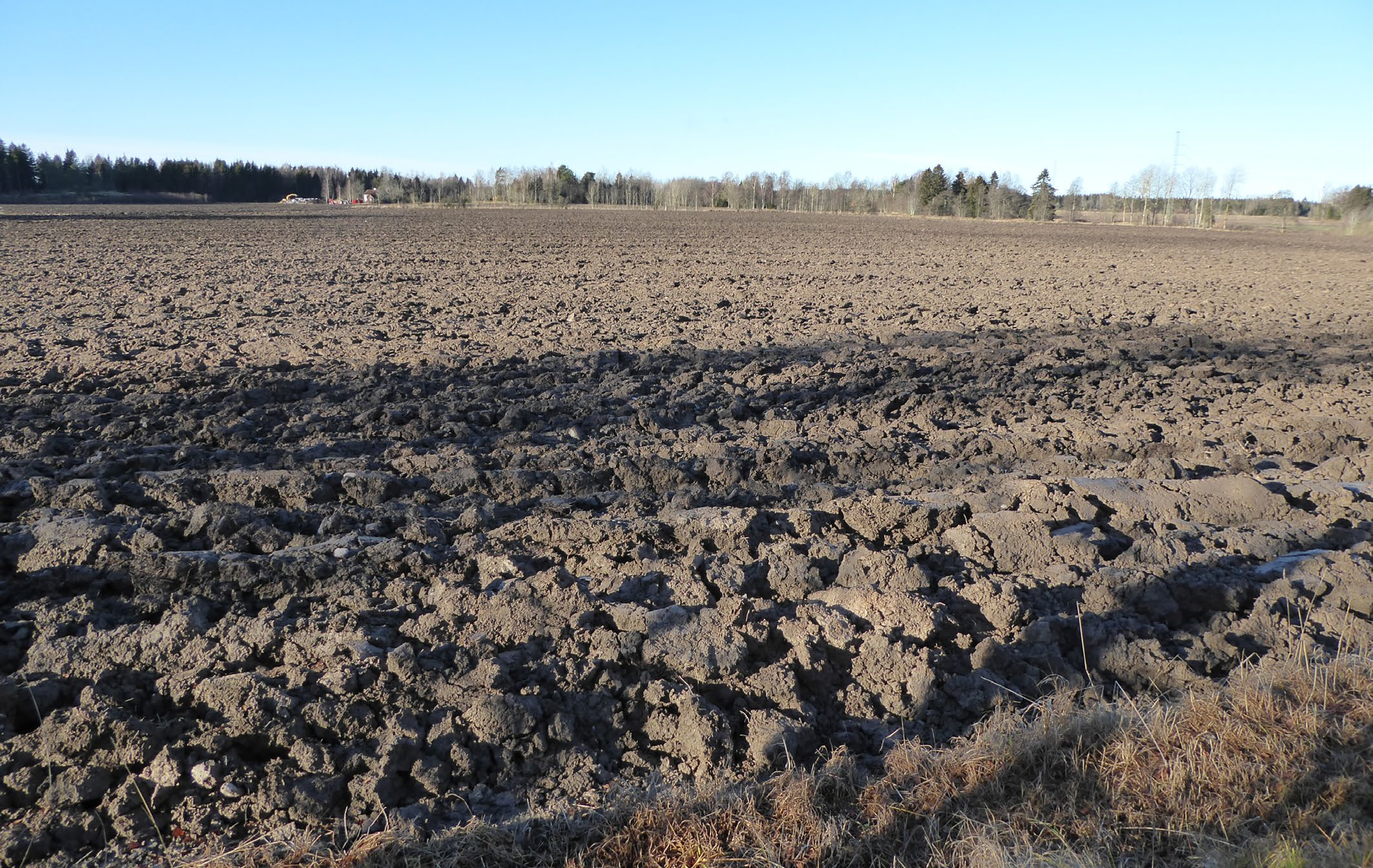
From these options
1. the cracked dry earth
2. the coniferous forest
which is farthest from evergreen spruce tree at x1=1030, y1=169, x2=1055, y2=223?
the cracked dry earth

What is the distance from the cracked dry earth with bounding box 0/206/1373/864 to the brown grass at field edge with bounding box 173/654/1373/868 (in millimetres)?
222

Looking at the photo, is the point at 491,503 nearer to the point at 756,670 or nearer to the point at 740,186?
the point at 756,670

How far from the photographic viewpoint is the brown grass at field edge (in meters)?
2.88

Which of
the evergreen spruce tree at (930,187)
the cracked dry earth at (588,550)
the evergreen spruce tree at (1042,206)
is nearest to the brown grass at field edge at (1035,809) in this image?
the cracked dry earth at (588,550)

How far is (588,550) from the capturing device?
4875 millimetres

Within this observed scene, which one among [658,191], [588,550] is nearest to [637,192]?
[658,191]

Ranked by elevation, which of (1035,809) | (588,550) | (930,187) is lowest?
(1035,809)

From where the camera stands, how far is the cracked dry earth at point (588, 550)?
3410 mm

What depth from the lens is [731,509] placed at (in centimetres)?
531

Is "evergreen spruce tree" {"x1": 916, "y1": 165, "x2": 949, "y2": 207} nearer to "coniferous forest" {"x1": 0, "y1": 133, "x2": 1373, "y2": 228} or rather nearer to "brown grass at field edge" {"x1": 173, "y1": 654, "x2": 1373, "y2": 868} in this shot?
"coniferous forest" {"x1": 0, "y1": 133, "x2": 1373, "y2": 228}

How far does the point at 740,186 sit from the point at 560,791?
11159cm

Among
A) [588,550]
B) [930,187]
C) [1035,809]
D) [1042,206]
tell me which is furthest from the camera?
[930,187]

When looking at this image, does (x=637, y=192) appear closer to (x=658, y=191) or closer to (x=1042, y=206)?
(x=658, y=191)

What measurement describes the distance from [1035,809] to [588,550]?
2601 mm
